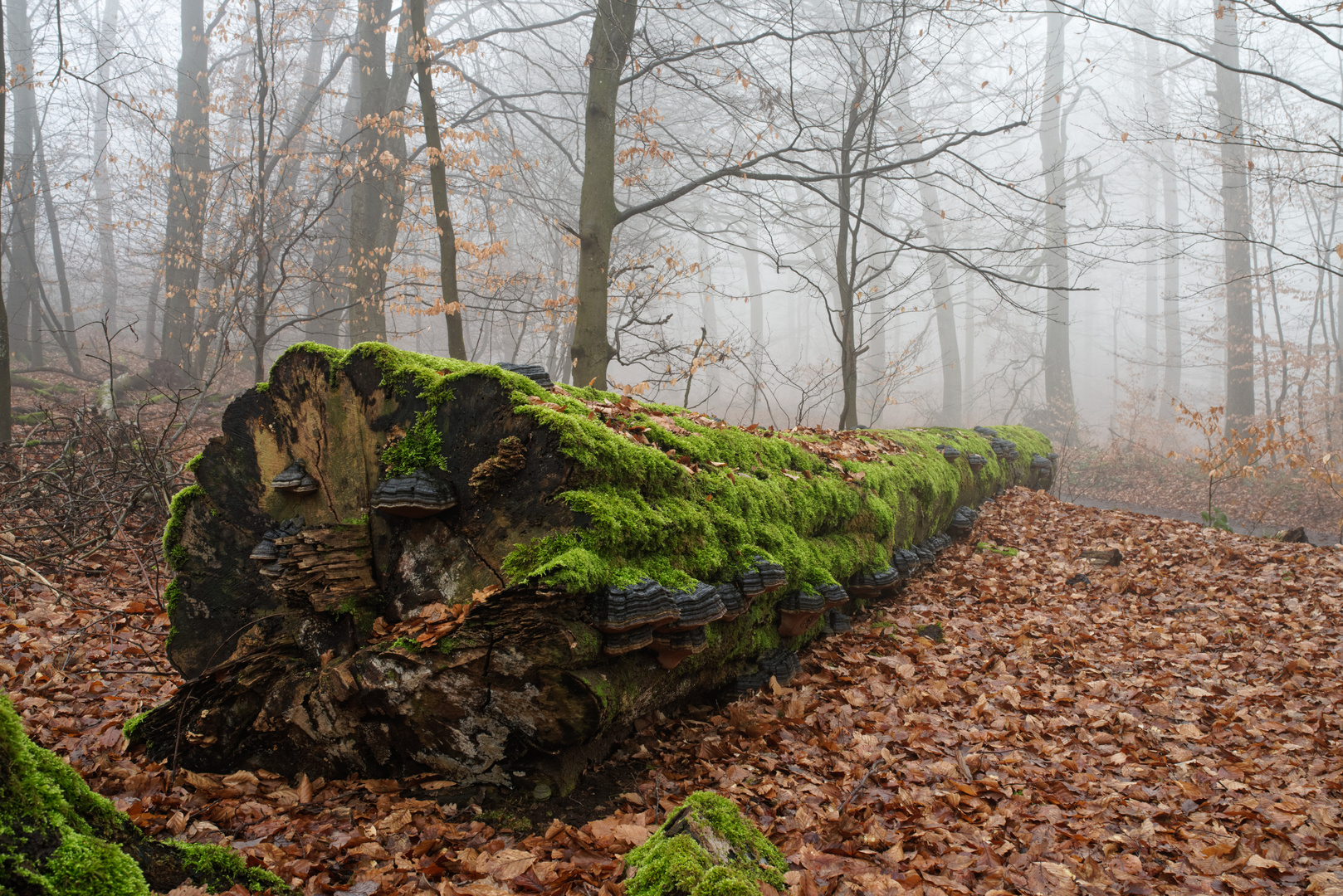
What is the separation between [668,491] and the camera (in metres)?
3.55

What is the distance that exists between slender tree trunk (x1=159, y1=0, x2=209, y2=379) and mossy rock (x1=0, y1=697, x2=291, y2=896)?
13.4 meters

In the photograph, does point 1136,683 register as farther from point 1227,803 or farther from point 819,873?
point 819,873

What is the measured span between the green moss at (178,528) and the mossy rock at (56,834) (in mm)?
2434

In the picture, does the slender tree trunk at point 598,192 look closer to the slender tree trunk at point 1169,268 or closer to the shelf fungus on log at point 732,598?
the shelf fungus on log at point 732,598

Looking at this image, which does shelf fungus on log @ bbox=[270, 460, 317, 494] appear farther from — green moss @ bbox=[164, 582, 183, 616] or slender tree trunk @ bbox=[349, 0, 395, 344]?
slender tree trunk @ bbox=[349, 0, 395, 344]

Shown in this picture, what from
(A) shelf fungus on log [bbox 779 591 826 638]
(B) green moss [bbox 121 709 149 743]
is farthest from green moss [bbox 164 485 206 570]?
(A) shelf fungus on log [bbox 779 591 826 638]

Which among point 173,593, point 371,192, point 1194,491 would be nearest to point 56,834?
point 173,593

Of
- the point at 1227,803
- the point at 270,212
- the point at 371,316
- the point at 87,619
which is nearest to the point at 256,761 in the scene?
the point at 87,619

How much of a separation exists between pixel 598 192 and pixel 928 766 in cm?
742

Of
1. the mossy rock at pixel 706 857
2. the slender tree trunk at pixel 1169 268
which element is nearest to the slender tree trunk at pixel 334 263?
the mossy rock at pixel 706 857

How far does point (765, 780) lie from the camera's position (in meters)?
3.30

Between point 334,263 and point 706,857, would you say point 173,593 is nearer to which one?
point 706,857

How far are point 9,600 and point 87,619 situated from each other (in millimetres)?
810

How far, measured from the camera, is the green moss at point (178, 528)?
12.4 ft
